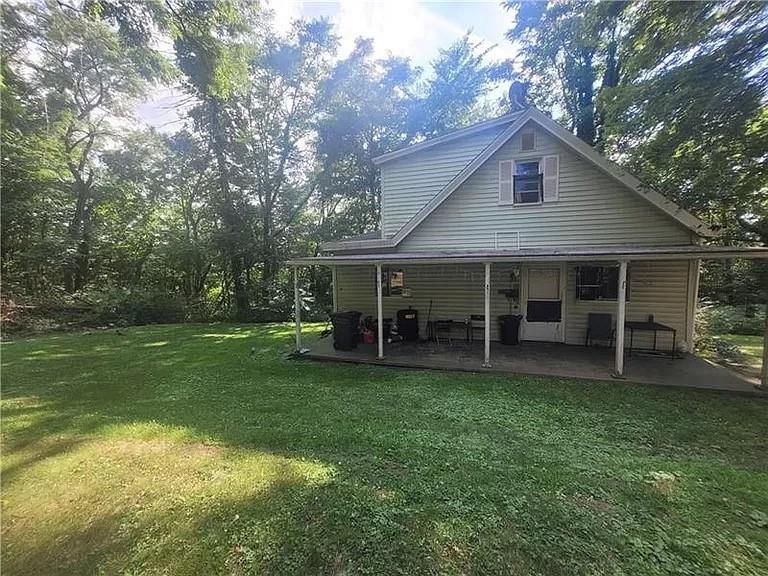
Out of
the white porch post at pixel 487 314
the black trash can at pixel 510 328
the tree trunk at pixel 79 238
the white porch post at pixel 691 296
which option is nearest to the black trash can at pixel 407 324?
the black trash can at pixel 510 328

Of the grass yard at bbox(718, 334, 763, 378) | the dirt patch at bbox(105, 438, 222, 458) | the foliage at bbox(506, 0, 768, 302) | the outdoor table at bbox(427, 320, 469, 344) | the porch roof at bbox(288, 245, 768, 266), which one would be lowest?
the grass yard at bbox(718, 334, 763, 378)

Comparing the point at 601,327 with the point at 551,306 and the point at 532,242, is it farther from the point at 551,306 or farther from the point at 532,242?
the point at 532,242

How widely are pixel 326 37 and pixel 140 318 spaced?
1660 centimetres

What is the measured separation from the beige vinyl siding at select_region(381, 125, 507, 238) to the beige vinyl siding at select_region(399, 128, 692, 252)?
1380 mm

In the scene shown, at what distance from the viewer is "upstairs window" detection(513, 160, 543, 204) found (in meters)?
8.55

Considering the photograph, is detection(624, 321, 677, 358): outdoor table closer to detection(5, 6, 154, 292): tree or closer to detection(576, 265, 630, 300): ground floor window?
detection(576, 265, 630, 300): ground floor window

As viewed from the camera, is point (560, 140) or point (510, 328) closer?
point (560, 140)

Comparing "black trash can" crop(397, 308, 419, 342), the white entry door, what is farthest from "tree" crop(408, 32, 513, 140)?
"black trash can" crop(397, 308, 419, 342)

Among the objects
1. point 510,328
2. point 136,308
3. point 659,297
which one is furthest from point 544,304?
point 136,308

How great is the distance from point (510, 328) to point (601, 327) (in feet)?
6.73

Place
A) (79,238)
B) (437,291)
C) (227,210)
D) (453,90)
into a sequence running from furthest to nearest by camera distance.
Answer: (453,90) → (79,238) → (227,210) → (437,291)

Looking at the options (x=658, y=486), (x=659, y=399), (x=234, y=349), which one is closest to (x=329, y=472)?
(x=658, y=486)

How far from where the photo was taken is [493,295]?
9.27 meters

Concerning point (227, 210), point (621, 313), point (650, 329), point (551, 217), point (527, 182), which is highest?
point (227, 210)
